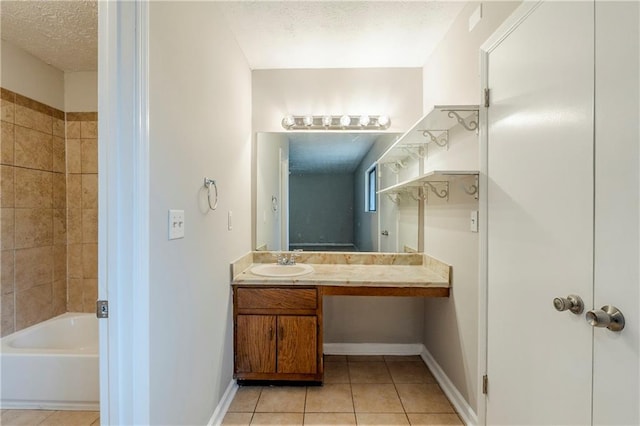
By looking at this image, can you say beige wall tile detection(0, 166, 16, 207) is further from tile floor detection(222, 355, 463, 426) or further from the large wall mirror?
tile floor detection(222, 355, 463, 426)

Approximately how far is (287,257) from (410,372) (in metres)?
1.35

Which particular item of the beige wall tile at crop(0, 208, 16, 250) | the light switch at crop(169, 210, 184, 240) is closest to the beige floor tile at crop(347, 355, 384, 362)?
the light switch at crop(169, 210, 184, 240)

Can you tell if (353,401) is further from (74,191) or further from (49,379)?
(74,191)

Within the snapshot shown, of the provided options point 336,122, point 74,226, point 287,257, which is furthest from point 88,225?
point 336,122

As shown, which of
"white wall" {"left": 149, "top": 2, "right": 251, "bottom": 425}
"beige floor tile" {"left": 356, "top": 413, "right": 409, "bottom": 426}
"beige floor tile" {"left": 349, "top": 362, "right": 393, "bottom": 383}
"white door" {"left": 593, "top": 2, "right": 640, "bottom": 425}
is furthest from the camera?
"beige floor tile" {"left": 349, "top": 362, "right": 393, "bottom": 383}

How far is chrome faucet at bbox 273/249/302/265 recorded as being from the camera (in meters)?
2.51

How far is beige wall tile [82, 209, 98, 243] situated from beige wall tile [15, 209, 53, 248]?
207 millimetres

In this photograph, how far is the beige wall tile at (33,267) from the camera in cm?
212

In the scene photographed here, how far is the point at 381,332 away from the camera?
8.65 feet

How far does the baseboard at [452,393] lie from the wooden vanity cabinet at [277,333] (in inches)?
34.5

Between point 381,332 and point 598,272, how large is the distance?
6.48 ft

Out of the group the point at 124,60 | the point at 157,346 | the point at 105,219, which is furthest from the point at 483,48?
the point at 157,346

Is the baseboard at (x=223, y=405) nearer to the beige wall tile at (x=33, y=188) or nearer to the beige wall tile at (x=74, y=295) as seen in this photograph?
the beige wall tile at (x=74, y=295)

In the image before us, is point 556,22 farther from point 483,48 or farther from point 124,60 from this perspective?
point 124,60
